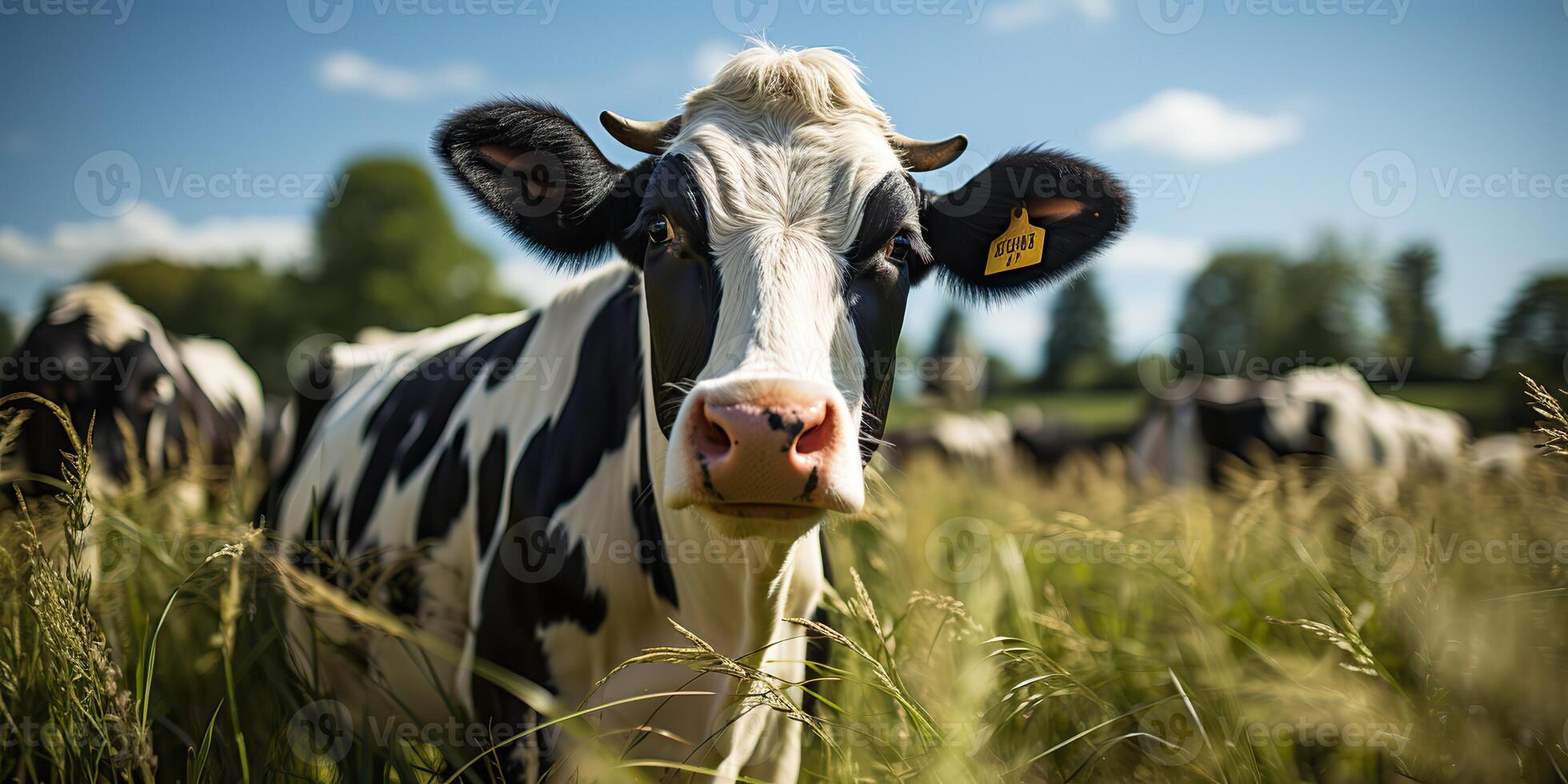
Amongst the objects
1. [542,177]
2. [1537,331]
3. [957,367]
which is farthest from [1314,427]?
[542,177]

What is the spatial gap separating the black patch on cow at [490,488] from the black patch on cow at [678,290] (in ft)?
2.96

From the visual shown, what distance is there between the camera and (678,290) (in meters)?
2.00

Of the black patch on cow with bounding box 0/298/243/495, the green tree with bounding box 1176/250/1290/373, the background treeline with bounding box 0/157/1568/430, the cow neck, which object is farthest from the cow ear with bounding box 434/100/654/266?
the green tree with bounding box 1176/250/1290/373

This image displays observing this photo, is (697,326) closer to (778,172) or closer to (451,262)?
(778,172)

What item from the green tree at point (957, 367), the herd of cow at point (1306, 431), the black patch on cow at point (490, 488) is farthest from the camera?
the herd of cow at point (1306, 431)

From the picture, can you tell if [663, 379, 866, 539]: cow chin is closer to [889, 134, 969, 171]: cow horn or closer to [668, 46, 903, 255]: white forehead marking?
[668, 46, 903, 255]: white forehead marking

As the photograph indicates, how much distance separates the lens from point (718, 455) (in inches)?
61.0

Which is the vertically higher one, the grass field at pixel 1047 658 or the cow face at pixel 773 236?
the cow face at pixel 773 236

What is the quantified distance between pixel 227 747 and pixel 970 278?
101 inches

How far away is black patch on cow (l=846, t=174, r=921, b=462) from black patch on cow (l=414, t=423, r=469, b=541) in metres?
1.67

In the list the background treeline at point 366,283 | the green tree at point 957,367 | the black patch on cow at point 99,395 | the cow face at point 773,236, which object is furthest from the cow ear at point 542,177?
the background treeline at point 366,283

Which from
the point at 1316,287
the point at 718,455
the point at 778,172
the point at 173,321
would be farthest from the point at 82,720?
the point at 1316,287

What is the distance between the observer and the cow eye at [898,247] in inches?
82.1

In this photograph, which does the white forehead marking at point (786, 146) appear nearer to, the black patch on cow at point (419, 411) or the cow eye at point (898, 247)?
the cow eye at point (898, 247)
